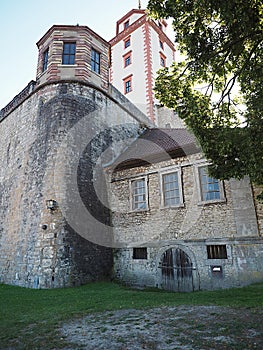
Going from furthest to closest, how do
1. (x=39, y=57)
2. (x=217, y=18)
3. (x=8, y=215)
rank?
(x=39, y=57) < (x=8, y=215) < (x=217, y=18)

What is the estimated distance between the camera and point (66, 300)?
7.51 m

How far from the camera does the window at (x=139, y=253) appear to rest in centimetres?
1106

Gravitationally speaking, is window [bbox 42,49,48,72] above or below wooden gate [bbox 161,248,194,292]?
above

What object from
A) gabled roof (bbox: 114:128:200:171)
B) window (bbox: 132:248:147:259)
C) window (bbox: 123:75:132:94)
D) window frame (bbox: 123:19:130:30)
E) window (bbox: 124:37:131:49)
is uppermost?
window frame (bbox: 123:19:130:30)

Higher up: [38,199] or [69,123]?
[69,123]

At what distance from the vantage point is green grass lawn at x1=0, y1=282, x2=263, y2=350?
442cm

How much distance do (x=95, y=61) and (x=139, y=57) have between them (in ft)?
28.4

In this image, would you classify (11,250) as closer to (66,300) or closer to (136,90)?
(66,300)

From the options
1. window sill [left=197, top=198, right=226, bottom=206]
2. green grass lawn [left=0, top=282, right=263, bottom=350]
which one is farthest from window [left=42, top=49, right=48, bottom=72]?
green grass lawn [left=0, top=282, right=263, bottom=350]

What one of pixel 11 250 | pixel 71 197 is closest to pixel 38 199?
pixel 71 197

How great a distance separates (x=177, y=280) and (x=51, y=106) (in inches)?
390

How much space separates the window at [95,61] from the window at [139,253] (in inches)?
400

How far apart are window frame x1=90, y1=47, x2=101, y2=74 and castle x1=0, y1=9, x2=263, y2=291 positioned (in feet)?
0.22

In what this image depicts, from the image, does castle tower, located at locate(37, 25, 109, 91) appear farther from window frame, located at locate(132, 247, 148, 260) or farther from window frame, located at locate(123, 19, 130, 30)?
window frame, located at locate(123, 19, 130, 30)
